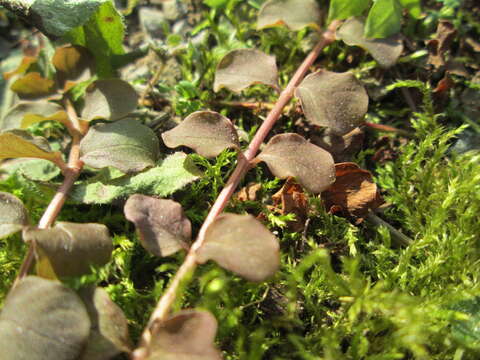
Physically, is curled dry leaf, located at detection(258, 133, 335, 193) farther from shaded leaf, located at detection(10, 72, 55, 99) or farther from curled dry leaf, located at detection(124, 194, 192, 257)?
shaded leaf, located at detection(10, 72, 55, 99)

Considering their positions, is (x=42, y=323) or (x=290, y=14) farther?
(x=290, y=14)

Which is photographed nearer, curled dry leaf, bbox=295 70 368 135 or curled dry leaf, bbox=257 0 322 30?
curled dry leaf, bbox=295 70 368 135

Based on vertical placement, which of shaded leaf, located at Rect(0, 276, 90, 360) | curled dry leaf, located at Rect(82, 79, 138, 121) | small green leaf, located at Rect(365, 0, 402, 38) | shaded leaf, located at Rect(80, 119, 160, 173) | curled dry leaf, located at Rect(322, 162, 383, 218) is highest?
small green leaf, located at Rect(365, 0, 402, 38)

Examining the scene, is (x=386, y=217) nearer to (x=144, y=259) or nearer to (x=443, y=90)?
(x=443, y=90)

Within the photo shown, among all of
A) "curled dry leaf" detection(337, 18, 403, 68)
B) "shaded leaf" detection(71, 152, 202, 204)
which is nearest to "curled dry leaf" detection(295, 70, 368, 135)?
"curled dry leaf" detection(337, 18, 403, 68)

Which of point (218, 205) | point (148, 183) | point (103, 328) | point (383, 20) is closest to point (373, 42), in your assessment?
point (383, 20)

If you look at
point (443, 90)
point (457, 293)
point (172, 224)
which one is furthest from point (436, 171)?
point (172, 224)

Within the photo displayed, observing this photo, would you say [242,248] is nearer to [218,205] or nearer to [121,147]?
[218,205]
